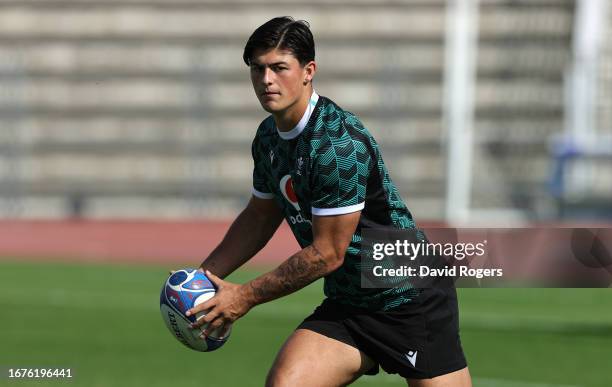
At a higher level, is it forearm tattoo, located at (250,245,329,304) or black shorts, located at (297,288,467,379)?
forearm tattoo, located at (250,245,329,304)

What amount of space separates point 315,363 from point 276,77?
3.83 ft

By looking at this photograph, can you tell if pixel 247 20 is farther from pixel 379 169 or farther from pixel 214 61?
pixel 379 169

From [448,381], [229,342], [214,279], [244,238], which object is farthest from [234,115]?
[448,381]

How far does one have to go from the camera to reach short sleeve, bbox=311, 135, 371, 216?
18.1ft

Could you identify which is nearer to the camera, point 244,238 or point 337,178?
point 337,178

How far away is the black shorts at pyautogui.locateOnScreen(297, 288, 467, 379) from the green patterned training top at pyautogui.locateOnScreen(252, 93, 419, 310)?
51mm

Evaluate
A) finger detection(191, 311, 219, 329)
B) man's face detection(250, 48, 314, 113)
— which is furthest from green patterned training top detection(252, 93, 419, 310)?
finger detection(191, 311, 219, 329)

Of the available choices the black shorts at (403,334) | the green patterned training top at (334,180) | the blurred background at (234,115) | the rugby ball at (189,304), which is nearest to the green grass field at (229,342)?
the blurred background at (234,115)

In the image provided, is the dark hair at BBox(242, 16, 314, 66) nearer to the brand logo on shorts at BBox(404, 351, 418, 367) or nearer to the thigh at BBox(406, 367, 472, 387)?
the brand logo on shorts at BBox(404, 351, 418, 367)

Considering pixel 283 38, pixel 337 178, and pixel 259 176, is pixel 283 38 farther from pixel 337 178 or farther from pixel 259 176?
pixel 259 176

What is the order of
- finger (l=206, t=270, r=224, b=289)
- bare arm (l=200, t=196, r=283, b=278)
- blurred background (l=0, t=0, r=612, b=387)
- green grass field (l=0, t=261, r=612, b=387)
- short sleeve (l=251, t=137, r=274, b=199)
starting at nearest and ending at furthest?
finger (l=206, t=270, r=224, b=289)
short sleeve (l=251, t=137, r=274, b=199)
bare arm (l=200, t=196, r=283, b=278)
green grass field (l=0, t=261, r=612, b=387)
blurred background (l=0, t=0, r=612, b=387)

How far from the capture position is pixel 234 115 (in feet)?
66.7

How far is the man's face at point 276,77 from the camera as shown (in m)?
5.50

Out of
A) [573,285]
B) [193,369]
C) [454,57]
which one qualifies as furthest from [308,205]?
[454,57]
